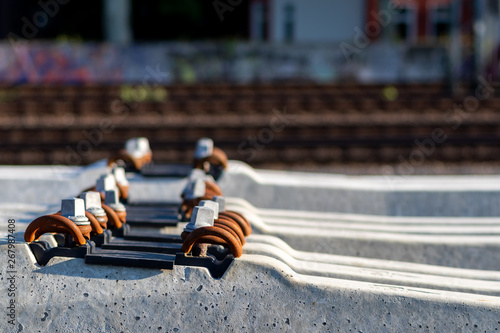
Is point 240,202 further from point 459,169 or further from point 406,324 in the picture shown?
point 459,169

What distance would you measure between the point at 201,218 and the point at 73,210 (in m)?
0.59

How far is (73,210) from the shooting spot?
2326mm

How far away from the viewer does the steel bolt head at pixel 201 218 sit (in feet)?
7.53

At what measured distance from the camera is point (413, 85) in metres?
14.7

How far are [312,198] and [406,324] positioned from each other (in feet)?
6.03

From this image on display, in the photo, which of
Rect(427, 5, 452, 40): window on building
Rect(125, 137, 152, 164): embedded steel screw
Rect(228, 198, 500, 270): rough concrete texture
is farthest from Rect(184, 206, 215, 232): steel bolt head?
Rect(427, 5, 452, 40): window on building

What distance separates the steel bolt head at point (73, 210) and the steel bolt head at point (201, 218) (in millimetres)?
490

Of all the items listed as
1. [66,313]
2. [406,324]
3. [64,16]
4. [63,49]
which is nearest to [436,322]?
[406,324]

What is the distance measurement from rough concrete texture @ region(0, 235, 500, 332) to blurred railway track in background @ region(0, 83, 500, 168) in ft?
23.0

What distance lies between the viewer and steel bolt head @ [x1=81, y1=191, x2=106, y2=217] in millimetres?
2504

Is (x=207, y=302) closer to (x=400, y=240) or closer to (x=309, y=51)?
(x=400, y=240)

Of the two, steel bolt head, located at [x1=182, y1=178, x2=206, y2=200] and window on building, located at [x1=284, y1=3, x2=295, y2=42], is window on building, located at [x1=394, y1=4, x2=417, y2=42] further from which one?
steel bolt head, located at [x1=182, y1=178, x2=206, y2=200]

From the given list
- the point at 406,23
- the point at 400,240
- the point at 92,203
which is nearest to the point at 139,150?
the point at 92,203

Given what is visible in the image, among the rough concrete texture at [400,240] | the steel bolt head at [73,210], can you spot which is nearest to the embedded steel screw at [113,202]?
the steel bolt head at [73,210]
